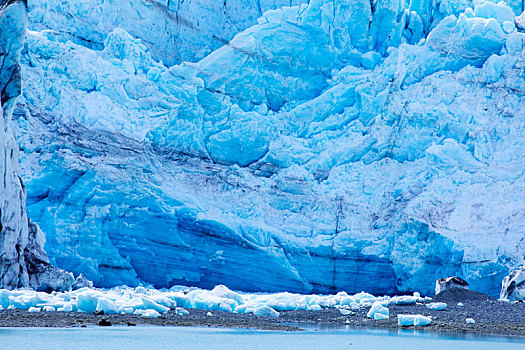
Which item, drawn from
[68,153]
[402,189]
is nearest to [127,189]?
[68,153]

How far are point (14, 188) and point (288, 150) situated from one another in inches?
309

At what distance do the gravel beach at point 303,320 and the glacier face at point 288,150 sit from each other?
5.87 metres

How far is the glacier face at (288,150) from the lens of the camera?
52.6 ft

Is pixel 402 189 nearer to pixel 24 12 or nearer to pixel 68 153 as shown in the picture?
pixel 68 153

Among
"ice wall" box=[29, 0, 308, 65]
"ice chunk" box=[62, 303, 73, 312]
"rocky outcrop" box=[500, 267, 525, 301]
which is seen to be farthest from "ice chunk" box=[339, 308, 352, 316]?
"ice wall" box=[29, 0, 308, 65]

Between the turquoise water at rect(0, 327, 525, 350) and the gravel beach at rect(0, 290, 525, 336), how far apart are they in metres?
0.53

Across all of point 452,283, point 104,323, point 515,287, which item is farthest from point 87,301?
point 515,287

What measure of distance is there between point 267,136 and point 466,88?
532cm

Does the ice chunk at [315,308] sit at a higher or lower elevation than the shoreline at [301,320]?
higher

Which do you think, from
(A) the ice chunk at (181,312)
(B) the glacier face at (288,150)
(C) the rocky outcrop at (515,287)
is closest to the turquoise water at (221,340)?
(A) the ice chunk at (181,312)

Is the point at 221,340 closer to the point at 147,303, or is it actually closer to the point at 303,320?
the point at 147,303

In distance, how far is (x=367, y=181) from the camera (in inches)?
703

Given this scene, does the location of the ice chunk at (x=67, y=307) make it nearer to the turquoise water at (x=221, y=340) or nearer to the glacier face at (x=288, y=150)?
the turquoise water at (x=221, y=340)

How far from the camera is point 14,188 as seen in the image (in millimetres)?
11477
